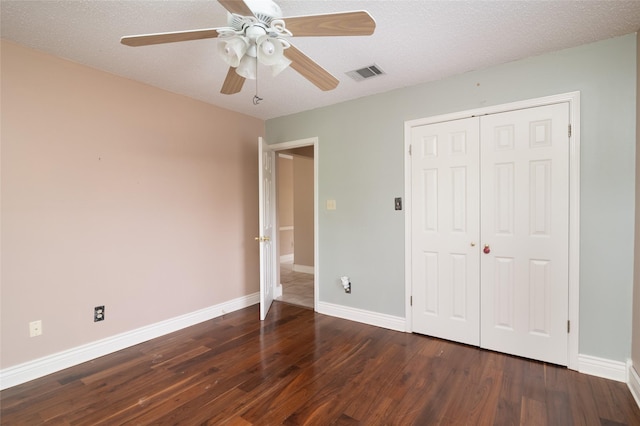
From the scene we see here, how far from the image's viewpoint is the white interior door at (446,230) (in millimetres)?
2768

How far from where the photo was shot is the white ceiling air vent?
8.72 feet

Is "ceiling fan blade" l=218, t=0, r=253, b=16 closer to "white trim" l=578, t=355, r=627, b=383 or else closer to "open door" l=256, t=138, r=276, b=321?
"open door" l=256, t=138, r=276, b=321

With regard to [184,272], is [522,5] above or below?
above

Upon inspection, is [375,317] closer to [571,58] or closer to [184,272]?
[184,272]

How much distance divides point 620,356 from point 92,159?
4439 millimetres

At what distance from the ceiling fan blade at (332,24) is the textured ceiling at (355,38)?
43 centimetres

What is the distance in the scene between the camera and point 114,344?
274 centimetres

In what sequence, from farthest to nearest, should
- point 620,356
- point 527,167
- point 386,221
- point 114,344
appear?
point 386,221 < point 114,344 < point 527,167 < point 620,356

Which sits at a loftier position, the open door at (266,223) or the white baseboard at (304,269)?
the open door at (266,223)

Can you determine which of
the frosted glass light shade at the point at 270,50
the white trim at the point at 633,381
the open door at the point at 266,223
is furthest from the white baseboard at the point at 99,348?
the white trim at the point at 633,381

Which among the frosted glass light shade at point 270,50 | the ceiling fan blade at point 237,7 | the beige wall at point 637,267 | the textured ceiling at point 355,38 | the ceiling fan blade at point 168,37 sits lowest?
the beige wall at point 637,267

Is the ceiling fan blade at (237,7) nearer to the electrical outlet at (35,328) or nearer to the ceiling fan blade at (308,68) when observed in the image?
the ceiling fan blade at (308,68)

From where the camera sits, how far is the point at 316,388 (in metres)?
2.17

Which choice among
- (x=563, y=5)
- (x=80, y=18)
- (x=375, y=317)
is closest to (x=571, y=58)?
(x=563, y=5)
